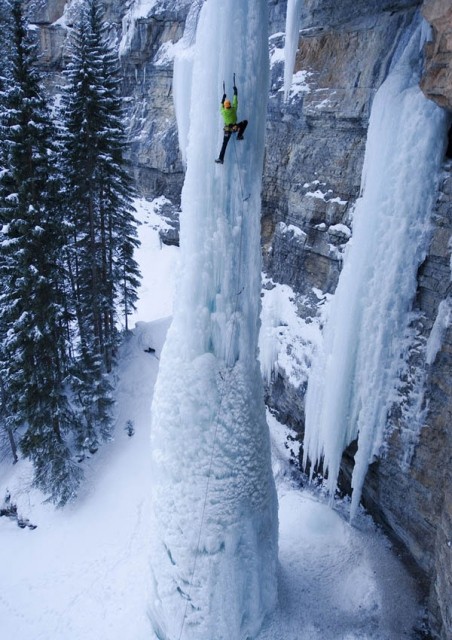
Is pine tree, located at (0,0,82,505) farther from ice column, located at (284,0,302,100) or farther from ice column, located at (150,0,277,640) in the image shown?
ice column, located at (284,0,302,100)


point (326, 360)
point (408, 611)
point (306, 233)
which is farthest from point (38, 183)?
point (408, 611)

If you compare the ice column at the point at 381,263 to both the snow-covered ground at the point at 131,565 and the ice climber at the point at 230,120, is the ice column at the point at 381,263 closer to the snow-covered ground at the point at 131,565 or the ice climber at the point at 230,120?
the snow-covered ground at the point at 131,565

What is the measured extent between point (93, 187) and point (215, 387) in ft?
30.0

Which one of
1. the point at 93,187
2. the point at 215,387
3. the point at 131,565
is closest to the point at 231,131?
the point at 215,387

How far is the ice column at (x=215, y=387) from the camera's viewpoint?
621cm

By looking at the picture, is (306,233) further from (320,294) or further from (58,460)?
(58,460)

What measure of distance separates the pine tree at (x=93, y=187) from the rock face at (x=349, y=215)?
5.25m

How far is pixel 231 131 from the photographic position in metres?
5.93

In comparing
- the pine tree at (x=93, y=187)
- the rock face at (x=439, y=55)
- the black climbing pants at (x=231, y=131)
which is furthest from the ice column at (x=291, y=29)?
the black climbing pants at (x=231, y=131)

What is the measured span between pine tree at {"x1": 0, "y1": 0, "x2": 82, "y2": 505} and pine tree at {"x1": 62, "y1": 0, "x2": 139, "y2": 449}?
1080 mm

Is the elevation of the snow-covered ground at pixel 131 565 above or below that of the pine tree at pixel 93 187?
below

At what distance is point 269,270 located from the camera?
49.1ft

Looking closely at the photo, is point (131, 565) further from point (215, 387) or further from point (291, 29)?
point (291, 29)

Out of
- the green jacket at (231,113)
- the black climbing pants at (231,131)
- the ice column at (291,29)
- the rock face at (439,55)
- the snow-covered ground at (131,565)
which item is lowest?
the snow-covered ground at (131,565)
